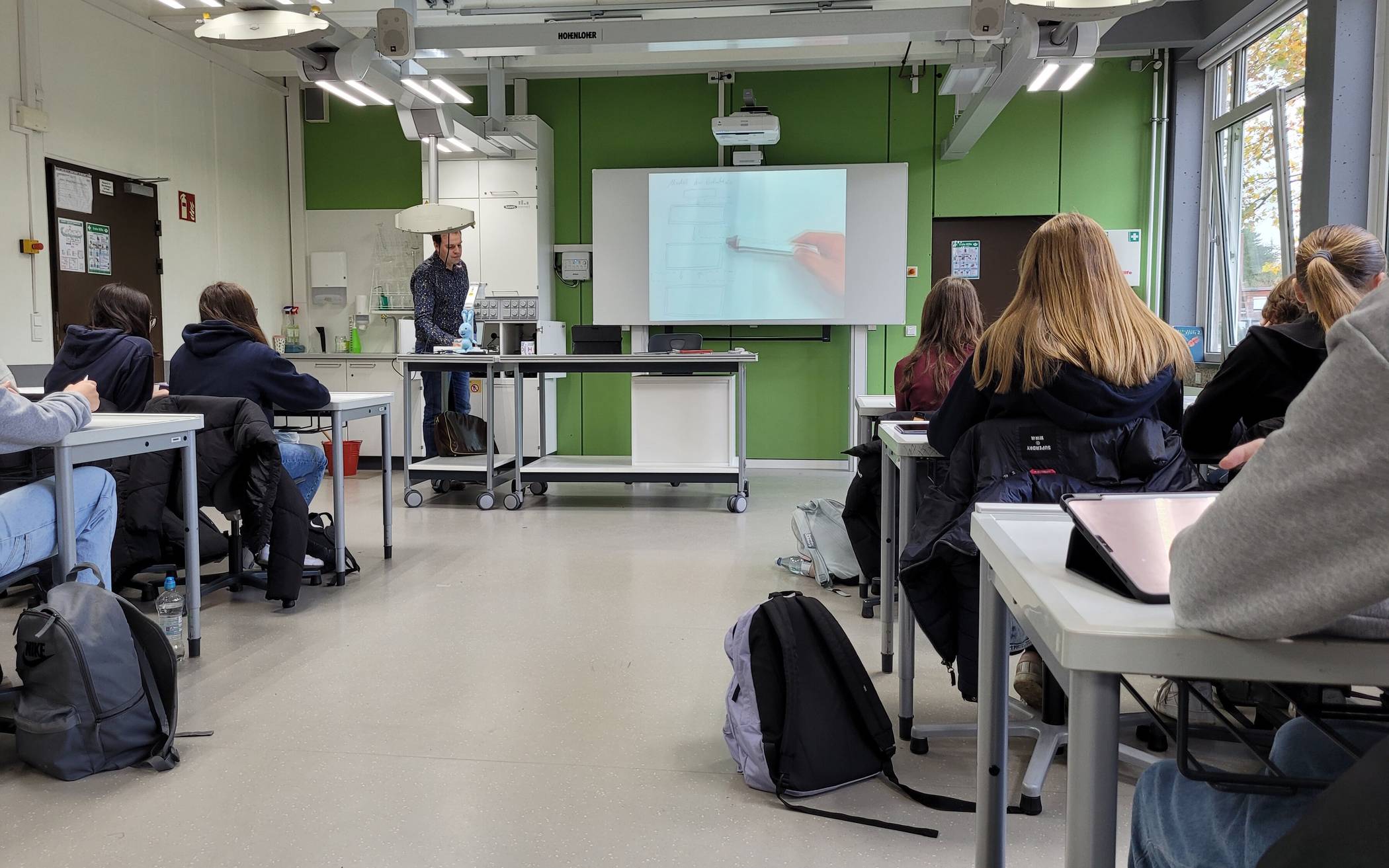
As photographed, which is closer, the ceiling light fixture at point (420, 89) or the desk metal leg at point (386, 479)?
the desk metal leg at point (386, 479)

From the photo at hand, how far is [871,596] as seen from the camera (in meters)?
3.34

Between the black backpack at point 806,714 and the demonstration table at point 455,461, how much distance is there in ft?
11.9

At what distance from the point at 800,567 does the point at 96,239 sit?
477 cm

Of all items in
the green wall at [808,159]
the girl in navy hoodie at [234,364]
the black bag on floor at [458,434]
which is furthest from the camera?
the green wall at [808,159]

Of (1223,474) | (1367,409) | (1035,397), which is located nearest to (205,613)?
(1035,397)

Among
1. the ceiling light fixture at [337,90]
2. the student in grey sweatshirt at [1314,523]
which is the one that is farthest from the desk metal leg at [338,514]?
the student in grey sweatshirt at [1314,523]

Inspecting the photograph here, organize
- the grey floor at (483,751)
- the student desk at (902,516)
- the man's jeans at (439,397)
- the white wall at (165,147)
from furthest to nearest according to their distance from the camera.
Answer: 1. the man's jeans at (439,397)
2. the white wall at (165,147)
3. the student desk at (902,516)
4. the grey floor at (483,751)

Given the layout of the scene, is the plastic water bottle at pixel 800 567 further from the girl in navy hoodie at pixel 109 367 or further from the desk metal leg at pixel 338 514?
the girl in navy hoodie at pixel 109 367

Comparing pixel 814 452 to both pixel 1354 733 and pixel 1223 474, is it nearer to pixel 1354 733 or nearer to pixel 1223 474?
pixel 1223 474

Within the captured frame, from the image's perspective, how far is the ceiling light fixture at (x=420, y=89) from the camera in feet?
18.2

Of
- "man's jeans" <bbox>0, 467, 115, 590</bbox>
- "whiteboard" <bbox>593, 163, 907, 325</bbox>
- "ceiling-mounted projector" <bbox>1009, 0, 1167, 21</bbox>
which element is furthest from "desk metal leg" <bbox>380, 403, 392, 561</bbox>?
"whiteboard" <bbox>593, 163, 907, 325</bbox>

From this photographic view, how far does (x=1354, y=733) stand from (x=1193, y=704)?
1154mm

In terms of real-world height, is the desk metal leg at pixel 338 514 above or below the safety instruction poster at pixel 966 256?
below

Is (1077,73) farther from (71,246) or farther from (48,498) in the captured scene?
(71,246)
